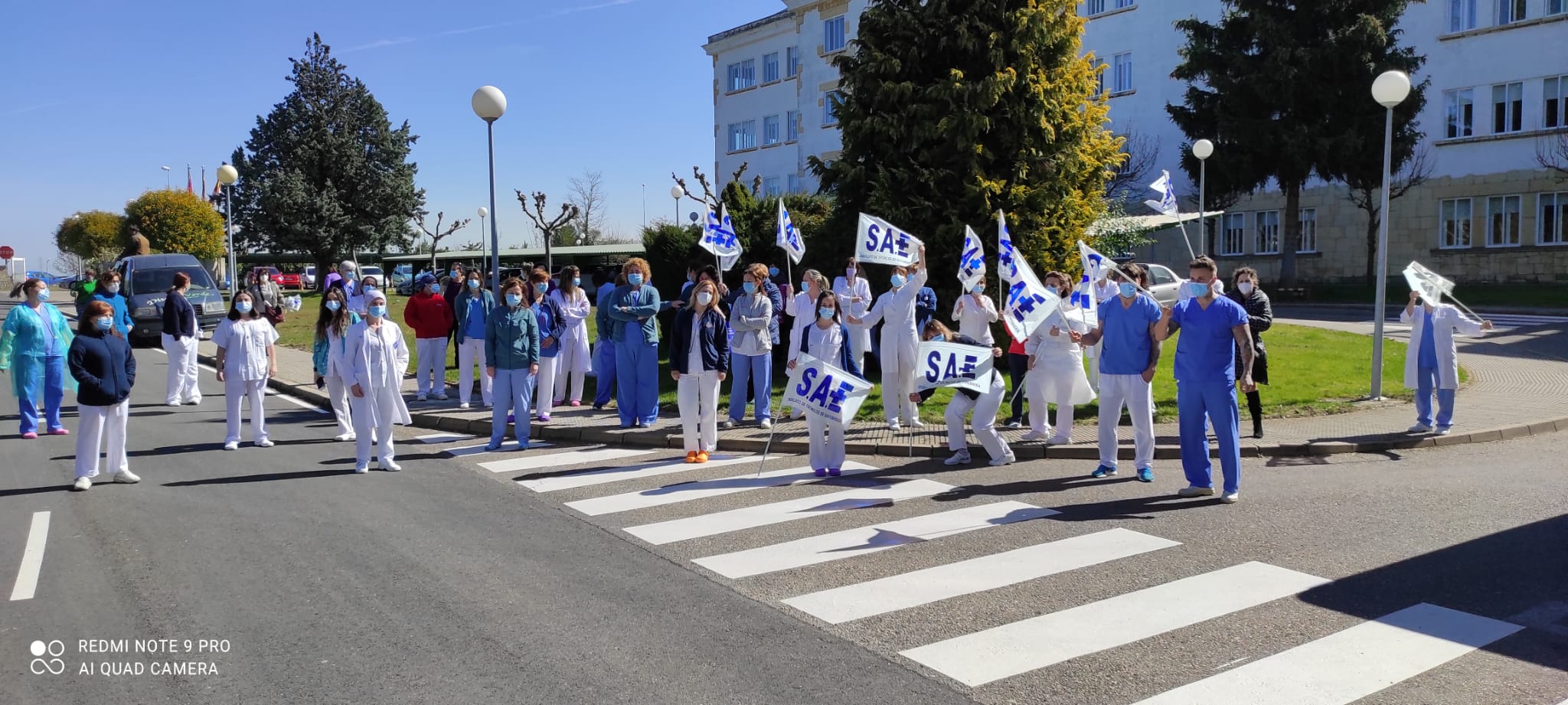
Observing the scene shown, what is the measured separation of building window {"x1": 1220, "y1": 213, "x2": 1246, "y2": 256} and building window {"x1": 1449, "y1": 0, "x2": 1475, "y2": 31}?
9366 millimetres

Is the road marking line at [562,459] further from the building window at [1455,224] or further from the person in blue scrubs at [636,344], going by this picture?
the building window at [1455,224]

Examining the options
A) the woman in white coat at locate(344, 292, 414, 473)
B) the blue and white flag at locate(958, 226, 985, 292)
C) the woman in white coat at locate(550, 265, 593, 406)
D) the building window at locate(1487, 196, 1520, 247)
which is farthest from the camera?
the building window at locate(1487, 196, 1520, 247)

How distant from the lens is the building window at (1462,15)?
113 feet

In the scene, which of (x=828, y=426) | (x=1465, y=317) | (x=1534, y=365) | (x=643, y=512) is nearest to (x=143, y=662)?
(x=643, y=512)

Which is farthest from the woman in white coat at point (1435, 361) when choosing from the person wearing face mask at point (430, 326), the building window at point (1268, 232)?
the building window at point (1268, 232)

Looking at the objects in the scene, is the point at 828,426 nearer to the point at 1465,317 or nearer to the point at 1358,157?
the point at 1465,317

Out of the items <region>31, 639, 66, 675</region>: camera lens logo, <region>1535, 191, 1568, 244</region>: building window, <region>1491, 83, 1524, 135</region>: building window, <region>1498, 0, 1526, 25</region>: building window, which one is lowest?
<region>31, 639, 66, 675</region>: camera lens logo

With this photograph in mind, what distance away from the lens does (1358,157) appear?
32281 mm

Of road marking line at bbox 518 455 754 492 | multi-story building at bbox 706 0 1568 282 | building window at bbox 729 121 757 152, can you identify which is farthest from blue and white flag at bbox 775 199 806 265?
building window at bbox 729 121 757 152

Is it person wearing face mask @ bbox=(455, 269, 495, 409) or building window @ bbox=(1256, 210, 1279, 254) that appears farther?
building window @ bbox=(1256, 210, 1279, 254)

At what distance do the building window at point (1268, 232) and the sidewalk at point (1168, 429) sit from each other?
85.8 feet

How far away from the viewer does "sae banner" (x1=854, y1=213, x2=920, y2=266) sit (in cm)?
1095

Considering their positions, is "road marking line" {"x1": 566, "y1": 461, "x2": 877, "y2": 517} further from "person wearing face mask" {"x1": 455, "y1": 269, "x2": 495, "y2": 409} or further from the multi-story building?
the multi-story building

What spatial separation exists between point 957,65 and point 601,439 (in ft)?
27.8
